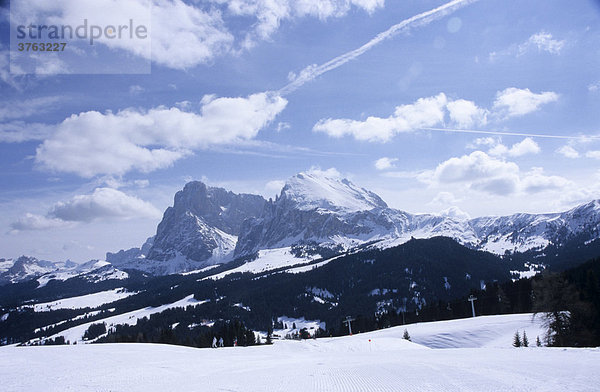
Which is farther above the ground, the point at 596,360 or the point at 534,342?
the point at 596,360

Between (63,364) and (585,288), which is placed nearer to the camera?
(63,364)

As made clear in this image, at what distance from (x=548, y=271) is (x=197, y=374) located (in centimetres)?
4387

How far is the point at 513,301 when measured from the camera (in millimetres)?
108000

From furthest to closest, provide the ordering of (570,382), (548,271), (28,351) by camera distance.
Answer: (548,271) → (28,351) → (570,382)

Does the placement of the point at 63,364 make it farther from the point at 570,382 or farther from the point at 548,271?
the point at 548,271

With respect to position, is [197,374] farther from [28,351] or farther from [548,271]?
[548,271]

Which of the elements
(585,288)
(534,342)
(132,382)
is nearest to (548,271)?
(534,342)

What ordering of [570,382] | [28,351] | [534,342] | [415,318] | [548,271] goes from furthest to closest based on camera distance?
[415,318], [534,342], [548,271], [28,351], [570,382]

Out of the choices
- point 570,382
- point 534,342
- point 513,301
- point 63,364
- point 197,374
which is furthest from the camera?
point 513,301

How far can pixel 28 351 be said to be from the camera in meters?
26.5

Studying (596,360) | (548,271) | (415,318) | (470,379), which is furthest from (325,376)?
(415,318)

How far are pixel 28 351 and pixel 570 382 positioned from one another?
32.2 metres

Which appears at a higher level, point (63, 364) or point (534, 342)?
point (63, 364)

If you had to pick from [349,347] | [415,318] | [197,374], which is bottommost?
[415,318]
